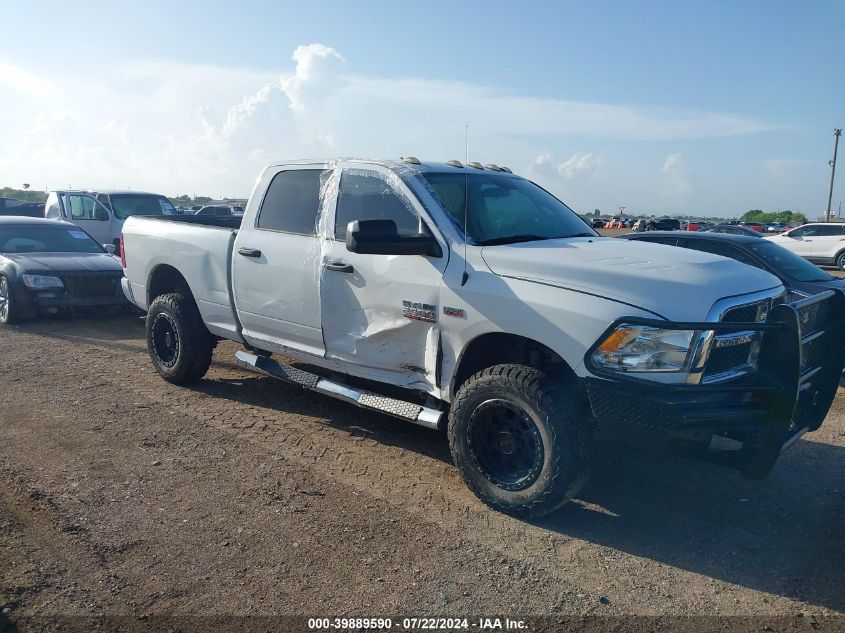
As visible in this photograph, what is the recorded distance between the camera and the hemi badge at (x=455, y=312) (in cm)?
420

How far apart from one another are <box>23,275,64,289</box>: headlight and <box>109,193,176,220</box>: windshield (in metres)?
5.80

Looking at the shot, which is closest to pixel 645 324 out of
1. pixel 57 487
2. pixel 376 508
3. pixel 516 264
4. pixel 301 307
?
pixel 516 264

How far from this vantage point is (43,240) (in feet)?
35.5

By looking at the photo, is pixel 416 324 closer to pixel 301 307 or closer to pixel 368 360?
pixel 368 360

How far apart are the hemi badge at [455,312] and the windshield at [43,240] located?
849 cm

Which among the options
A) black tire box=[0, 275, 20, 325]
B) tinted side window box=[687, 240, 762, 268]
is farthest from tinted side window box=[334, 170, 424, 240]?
black tire box=[0, 275, 20, 325]

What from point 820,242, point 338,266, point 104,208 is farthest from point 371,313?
point 820,242

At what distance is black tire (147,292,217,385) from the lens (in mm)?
6371

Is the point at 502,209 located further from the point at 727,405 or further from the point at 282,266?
the point at 727,405

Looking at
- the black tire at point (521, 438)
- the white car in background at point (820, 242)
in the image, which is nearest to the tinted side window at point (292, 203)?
the black tire at point (521, 438)

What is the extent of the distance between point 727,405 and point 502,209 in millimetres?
2052

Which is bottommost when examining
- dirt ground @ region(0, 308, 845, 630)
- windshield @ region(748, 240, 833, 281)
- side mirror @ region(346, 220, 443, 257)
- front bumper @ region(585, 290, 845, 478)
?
dirt ground @ region(0, 308, 845, 630)

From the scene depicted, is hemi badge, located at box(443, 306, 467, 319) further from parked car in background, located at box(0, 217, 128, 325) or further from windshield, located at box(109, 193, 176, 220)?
windshield, located at box(109, 193, 176, 220)

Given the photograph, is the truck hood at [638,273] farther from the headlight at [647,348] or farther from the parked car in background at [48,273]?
the parked car in background at [48,273]
